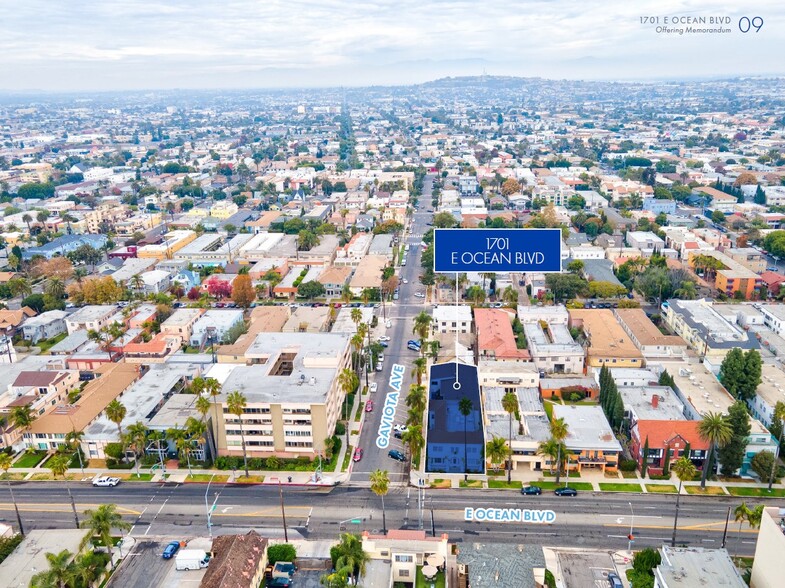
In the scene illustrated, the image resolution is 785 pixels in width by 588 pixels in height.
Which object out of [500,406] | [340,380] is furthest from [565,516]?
[340,380]

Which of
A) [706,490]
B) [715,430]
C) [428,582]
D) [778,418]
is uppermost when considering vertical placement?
[715,430]

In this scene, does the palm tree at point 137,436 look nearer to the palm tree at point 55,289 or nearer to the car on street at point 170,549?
the car on street at point 170,549

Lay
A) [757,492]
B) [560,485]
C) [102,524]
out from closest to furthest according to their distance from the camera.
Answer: [102,524] < [757,492] < [560,485]

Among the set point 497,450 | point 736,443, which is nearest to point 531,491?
point 497,450

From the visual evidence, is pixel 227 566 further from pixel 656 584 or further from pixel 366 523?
pixel 656 584

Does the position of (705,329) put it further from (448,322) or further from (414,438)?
(414,438)

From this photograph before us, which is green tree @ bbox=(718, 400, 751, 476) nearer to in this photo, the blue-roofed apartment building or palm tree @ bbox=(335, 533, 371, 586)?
the blue-roofed apartment building

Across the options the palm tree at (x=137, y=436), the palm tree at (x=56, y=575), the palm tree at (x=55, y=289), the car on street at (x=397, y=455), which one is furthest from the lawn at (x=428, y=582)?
the palm tree at (x=55, y=289)
